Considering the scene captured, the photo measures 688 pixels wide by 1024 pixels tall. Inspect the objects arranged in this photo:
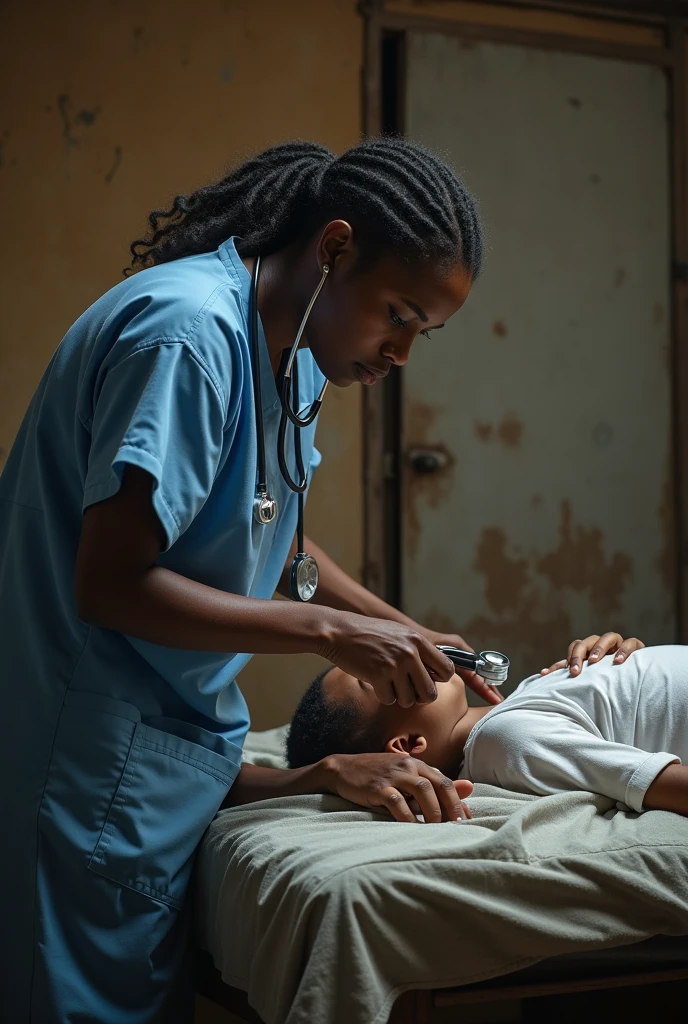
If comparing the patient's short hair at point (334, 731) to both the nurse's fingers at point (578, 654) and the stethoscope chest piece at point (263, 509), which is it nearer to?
the nurse's fingers at point (578, 654)

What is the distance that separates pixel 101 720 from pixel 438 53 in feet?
8.45

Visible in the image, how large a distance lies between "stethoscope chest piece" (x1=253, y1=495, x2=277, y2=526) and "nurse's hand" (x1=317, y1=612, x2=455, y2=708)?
0.66 ft

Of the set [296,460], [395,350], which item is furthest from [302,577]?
[395,350]

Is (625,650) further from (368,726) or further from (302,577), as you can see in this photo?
(302,577)

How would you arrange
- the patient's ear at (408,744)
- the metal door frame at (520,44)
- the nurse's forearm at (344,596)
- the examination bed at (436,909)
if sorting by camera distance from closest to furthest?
1. the examination bed at (436,909)
2. the patient's ear at (408,744)
3. the nurse's forearm at (344,596)
4. the metal door frame at (520,44)

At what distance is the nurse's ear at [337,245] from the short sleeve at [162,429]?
255 millimetres

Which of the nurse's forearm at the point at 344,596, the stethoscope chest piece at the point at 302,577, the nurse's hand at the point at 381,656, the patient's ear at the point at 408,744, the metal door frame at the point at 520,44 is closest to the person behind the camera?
the nurse's hand at the point at 381,656

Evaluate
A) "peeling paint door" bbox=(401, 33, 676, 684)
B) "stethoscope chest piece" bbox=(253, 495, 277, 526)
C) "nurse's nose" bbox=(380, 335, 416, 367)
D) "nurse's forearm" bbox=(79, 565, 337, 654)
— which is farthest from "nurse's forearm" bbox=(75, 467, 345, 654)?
"peeling paint door" bbox=(401, 33, 676, 684)

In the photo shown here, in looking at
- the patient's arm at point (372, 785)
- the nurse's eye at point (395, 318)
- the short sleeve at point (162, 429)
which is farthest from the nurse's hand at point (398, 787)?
the nurse's eye at point (395, 318)

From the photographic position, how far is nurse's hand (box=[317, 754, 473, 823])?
140cm

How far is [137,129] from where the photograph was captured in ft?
9.76

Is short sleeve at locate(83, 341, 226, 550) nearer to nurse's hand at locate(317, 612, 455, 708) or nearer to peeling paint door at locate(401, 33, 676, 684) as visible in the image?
nurse's hand at locate(317, 612, 455, 708)

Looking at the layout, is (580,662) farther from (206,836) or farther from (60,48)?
(60,48)

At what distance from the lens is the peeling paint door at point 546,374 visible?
125 inches
